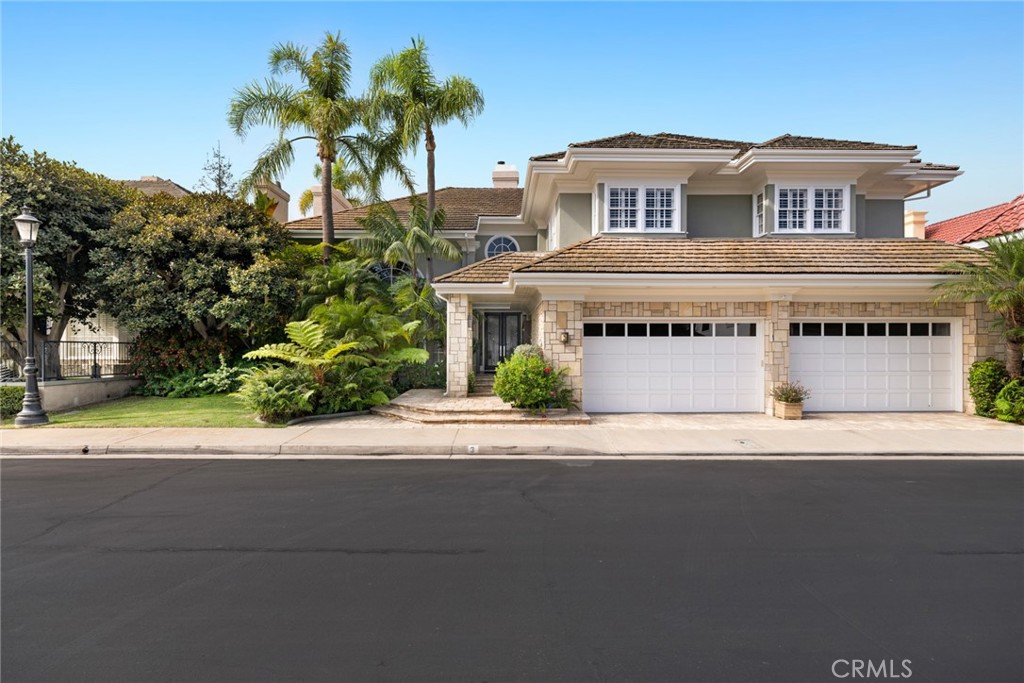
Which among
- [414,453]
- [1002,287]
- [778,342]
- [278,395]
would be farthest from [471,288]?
[1002,287]

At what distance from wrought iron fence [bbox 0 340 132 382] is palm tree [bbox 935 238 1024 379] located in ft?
72.8

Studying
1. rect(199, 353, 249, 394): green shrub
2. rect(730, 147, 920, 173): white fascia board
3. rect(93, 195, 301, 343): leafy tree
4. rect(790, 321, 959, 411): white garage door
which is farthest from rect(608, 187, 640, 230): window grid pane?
rect(199, 353, 249, 394): green shrub

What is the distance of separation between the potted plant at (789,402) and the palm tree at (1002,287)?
162 inches

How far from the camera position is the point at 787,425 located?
42.2ft

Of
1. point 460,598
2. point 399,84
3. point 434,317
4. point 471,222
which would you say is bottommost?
point 460,598

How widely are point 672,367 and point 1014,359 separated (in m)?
7.81

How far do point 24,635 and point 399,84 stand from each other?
18.2 m

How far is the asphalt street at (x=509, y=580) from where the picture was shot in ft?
11.9

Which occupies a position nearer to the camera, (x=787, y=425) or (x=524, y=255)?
(x=787, y=425)

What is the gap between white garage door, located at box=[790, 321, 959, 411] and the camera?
14797mm

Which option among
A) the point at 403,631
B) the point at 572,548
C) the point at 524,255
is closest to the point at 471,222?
the point at 524,255

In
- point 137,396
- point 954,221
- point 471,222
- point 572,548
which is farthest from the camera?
point 954,221

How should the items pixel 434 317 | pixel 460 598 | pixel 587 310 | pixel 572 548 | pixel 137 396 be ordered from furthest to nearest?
pixel 434 317, pixel 137 396, pixel 587 310, pixel 572 548, pixel 460 598

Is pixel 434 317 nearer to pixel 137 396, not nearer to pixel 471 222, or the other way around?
pixel 471 222
